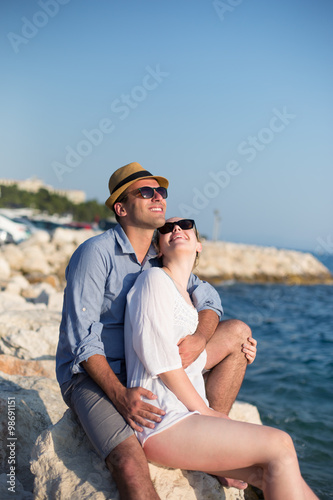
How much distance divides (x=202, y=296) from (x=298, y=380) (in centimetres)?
540

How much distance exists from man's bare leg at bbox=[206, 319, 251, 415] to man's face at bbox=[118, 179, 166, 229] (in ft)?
2.70

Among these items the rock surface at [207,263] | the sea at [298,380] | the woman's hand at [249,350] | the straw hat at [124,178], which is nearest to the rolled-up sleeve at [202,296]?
the woman's hand at [249,350]

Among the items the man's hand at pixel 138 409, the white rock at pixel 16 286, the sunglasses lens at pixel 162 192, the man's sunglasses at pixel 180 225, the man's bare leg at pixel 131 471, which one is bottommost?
the white rock at pixel 16 286

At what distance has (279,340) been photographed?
438 inches

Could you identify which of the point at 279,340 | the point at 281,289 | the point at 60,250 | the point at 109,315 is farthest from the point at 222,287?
the point at 109,315

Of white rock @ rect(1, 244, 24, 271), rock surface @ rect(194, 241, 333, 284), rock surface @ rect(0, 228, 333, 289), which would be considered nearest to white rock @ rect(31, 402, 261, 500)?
rock surface @ rect(0, 228, 333, 289)

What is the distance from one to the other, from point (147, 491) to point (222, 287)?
2013 centimetres

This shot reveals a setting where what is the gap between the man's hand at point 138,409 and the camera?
2250 mm

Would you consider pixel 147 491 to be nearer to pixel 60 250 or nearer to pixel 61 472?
pixel 61 472

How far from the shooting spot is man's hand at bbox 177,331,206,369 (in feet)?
8.38

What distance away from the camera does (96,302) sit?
8.62 ft

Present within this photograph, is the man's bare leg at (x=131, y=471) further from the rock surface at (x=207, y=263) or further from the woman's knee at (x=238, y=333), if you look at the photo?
the rock surface at (x=207, y=263)

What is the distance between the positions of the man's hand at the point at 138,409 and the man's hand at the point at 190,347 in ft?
1.08

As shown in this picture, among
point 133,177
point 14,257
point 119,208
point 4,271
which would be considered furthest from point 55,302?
point 14,257
